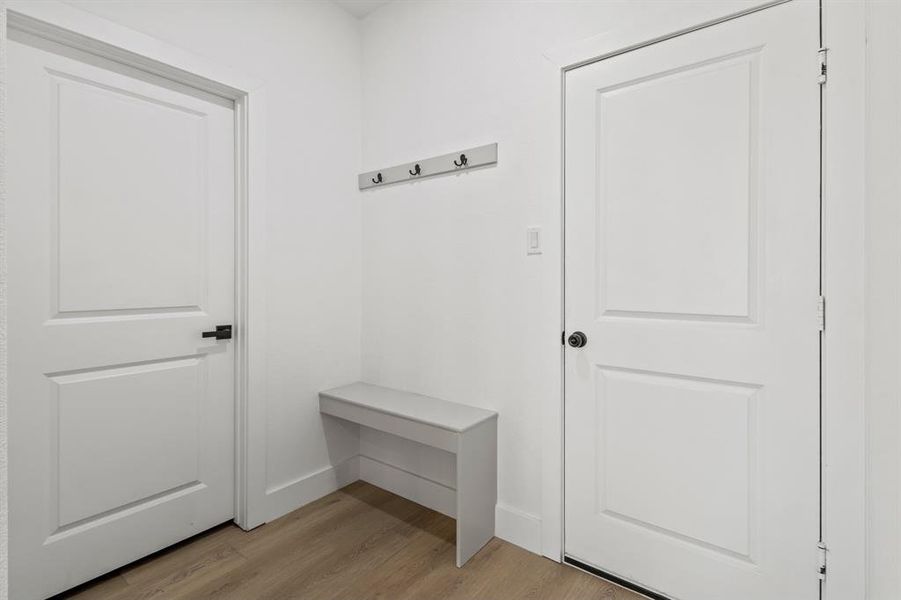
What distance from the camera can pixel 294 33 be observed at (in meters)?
2.34

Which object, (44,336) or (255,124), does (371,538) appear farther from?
(255,124)

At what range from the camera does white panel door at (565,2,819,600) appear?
142 cm

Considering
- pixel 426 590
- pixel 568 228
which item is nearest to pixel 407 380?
pixel 426 590

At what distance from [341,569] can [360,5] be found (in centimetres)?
287

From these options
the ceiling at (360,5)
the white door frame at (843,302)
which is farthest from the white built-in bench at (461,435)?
the ceiling at (360,5)

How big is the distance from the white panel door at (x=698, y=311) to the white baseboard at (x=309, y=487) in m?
1.33

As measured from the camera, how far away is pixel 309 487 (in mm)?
2428

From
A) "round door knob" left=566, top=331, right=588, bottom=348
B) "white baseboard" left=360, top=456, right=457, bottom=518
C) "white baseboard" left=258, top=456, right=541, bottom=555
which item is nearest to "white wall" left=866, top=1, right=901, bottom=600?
"round door knob" left=566, top=331, right=588, bottom=348

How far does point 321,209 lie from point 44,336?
131 cm

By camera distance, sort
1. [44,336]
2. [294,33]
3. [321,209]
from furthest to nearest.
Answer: [321,209]
[294,33]
[44,336]

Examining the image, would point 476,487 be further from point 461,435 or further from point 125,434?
point 125,434

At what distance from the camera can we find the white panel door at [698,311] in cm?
142

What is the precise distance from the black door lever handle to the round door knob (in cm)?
159

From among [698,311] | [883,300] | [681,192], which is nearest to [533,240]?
[681,192]
